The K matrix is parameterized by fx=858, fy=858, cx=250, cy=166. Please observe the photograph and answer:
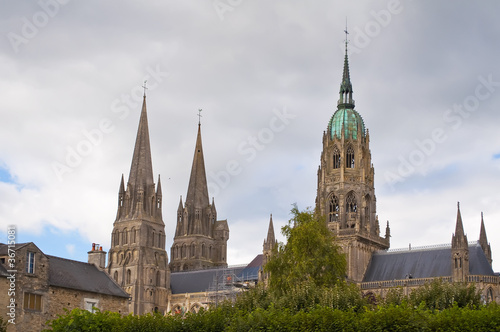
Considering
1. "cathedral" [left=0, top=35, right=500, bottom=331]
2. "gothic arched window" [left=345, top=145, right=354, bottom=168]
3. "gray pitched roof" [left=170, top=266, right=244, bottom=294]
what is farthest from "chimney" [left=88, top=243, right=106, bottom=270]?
"gray pitched roof" [left=170, top=266, right=244, bottom=294]

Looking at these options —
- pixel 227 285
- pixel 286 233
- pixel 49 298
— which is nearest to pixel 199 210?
pixel 227 285

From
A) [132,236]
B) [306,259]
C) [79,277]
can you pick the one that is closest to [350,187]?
[132,236]

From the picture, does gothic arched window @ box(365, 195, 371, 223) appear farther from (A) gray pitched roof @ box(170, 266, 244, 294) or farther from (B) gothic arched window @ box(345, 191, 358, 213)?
(A) gray pitched roof @ box(170, 266, 244, 294)

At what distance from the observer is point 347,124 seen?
11300 cm

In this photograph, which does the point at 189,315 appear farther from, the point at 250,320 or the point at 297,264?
the point at 297,264

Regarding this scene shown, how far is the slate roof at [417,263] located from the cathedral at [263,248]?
12 centimetres

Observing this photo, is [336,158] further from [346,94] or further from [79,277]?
[79,277]

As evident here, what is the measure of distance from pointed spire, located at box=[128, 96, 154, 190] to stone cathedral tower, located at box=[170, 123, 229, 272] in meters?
12.6

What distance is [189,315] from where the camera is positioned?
4503 centimetres

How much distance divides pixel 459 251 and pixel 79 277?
49434mm

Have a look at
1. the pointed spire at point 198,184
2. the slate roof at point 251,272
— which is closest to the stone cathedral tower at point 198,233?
the pointed spire at point 198,184

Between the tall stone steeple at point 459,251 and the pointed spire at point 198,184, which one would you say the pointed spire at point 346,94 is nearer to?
the tall stone steeple at point 459,251

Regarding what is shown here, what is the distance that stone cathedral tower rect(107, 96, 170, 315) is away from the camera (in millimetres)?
125062

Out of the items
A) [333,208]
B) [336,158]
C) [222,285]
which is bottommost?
[222,285]
